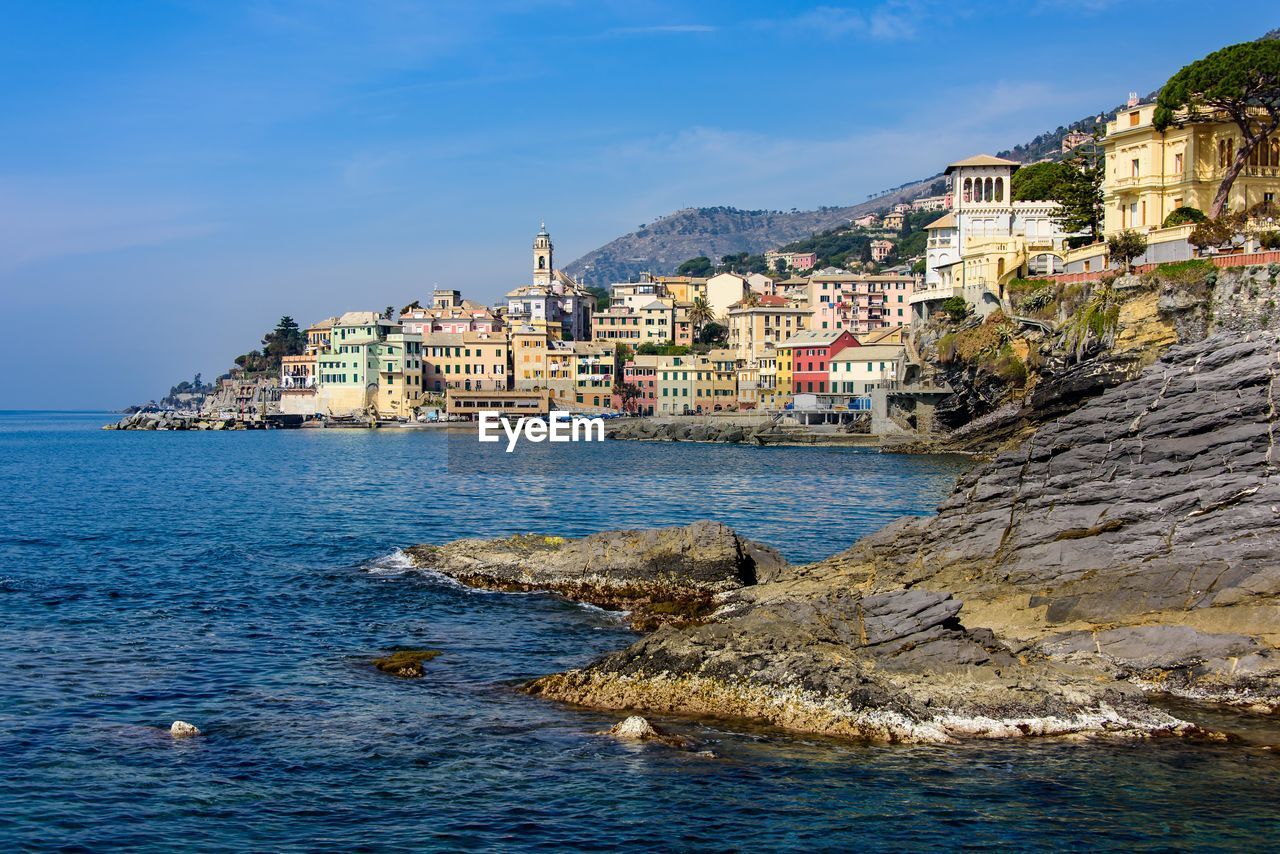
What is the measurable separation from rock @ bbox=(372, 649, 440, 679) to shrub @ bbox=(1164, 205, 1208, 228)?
5049 cm

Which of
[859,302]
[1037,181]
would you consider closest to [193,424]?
[859,302]

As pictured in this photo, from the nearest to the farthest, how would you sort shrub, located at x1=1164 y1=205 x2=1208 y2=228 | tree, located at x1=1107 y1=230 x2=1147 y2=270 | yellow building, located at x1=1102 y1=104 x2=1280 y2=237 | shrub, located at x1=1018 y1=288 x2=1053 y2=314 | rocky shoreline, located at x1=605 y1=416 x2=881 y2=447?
shrub, located at x1=1164 y1=205 x2=1208 y2=228 < tree, located at x1=1107 y1=230 x2=1147 y2=270 < yellow building, located at x1=1102 y1=104 x2=1280 y2=237 < shrub, located at x1=1018 y1=288 x2=1053 y2=314 < rocky shoreline, located at x1=605 y1=416 x2=881 y2=447

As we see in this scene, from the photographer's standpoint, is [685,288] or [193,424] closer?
[193,424]

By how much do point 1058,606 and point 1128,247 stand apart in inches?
1724

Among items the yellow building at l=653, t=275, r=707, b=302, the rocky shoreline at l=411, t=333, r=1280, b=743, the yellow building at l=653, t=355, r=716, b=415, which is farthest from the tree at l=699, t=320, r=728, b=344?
the rocky shoreline at l=411, t=333, r=1280, b=743

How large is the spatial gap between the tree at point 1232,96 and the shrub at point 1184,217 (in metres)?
2.00

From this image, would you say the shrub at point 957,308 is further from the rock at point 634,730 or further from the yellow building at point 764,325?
the rock at point 634,730

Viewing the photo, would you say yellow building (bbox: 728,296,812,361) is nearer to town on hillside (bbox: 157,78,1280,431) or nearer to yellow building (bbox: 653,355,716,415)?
town on hillside (bbox: 157,78,1280,431)

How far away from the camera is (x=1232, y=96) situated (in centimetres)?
5981

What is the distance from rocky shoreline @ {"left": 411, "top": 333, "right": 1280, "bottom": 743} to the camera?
1925 centimetres

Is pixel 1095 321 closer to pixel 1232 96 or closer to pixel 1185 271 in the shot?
pixel 1185 271

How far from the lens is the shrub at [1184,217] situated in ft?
196

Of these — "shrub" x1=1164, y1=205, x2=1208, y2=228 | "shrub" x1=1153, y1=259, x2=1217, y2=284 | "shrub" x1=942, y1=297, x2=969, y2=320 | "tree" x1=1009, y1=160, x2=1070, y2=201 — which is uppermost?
"tree" x1=1009, y1=160, x2=1070, y2=201

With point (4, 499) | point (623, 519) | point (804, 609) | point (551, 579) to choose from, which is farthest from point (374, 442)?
point (804, 609)
